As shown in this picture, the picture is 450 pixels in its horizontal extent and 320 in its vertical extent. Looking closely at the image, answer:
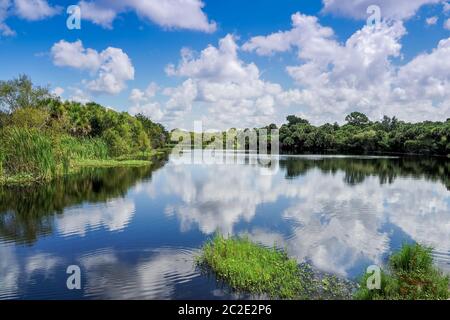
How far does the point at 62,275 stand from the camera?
40.0 feet

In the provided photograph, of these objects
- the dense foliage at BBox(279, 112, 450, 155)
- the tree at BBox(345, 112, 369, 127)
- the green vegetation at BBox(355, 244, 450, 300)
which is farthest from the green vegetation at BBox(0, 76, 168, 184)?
the tree at BBox(345, 112, 369, 127)

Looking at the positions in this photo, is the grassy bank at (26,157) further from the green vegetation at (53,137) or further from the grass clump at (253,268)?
the grass clump at (253,268)

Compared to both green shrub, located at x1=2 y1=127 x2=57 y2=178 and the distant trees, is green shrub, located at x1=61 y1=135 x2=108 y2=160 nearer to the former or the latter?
the distant trees

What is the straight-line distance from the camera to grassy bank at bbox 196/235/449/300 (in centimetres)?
986

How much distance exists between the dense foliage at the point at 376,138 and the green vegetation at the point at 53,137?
60.9m

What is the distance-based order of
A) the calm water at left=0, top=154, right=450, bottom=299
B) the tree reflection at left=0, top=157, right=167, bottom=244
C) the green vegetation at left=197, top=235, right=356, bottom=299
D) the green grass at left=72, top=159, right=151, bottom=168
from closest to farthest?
the green vegetation at left=197, top=235, right=356, bottom=299 < the calm water at left=0, top=154, right=450, bottom=299 < the tree reflection at left=0, top=157, right=167, bottom=244 < the green grass at left=72, top=159, right=151, bottom=168

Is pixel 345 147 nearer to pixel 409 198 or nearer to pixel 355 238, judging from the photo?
pixel 409 198

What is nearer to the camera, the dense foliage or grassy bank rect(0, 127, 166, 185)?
grassy bank rect(0, 127, 166, 185)

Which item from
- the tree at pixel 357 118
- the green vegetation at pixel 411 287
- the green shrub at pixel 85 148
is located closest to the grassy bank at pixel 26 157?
the green shrub at pixel 85 148

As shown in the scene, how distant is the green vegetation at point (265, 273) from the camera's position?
34.9ft

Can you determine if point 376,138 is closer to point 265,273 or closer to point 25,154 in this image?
point 25,154

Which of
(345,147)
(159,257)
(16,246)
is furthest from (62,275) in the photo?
(345,147)

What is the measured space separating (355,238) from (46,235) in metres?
14.1

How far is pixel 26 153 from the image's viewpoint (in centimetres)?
3112
